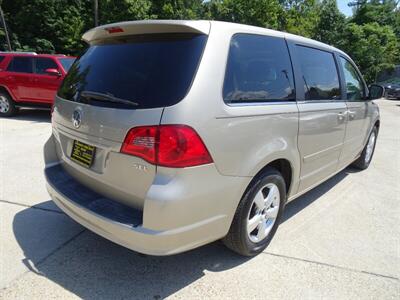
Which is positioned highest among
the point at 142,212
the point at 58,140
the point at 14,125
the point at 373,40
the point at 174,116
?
the point at 373,40

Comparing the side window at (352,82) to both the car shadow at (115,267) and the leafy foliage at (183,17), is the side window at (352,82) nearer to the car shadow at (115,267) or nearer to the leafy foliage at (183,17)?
the car shadow at (115,267)

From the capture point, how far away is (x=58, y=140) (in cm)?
324

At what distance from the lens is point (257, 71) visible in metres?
2.92

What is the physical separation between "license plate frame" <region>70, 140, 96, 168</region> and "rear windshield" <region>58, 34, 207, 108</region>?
33 cm

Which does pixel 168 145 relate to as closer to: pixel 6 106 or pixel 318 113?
pixel 318 113

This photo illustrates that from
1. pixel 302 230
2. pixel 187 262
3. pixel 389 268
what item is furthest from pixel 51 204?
pixel 389 268

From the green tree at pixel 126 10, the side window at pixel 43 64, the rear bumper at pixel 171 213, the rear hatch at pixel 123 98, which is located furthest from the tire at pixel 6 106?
the green tree at pixel 126 10

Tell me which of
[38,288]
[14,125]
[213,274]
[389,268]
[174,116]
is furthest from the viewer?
[14,125]

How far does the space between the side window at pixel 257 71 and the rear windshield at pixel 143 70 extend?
330 mm

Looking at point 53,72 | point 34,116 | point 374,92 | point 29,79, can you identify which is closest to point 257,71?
point 374,92

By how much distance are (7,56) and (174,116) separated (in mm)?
9533

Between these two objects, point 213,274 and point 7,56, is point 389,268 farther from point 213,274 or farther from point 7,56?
point 7,56

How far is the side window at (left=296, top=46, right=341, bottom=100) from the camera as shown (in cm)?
354

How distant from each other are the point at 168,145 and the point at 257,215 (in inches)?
47.0
